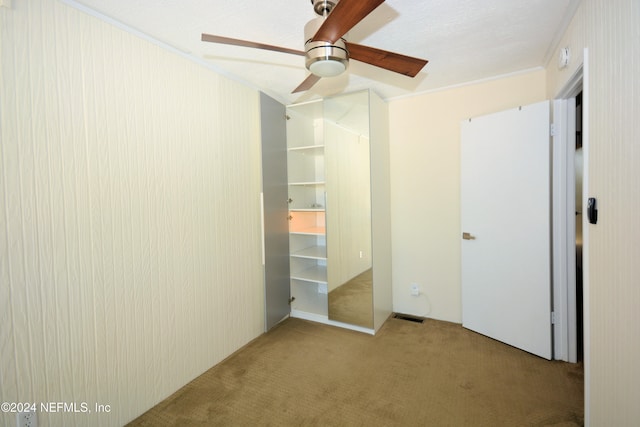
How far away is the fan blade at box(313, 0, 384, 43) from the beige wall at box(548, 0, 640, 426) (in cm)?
99

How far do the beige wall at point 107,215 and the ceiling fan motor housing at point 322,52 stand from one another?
1.17 metres

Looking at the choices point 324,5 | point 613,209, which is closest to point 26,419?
point 324,5

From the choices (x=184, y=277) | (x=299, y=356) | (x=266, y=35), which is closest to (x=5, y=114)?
(x=184, y=277)

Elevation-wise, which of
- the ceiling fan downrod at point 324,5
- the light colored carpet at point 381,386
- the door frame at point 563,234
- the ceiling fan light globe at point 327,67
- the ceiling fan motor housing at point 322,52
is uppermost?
the ceiling fan downrod at point 324,5

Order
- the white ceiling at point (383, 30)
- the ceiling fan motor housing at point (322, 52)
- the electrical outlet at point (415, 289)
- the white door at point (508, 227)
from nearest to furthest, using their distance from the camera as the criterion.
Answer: the ceiling fan motor housing at point (322, 52) → the white ceiling at point (383, 30) → the white door at point (508, 227) → the electrical outlet at point (415, 289)

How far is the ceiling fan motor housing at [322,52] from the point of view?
1287mm

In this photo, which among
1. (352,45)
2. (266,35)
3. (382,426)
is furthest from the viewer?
(266,35)

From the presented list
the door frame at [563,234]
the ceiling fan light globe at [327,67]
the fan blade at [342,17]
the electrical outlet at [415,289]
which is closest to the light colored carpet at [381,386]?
the door frame at [563,234]

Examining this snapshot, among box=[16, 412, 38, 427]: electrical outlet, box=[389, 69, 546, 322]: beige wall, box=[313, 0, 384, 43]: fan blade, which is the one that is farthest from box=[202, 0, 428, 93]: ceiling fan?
box=[16, 412, 38, 427]: electrical outlet

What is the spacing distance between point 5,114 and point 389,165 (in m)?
2.86

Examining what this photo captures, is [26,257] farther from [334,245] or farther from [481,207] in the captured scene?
[481,207]

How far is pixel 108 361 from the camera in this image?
5.35 ft

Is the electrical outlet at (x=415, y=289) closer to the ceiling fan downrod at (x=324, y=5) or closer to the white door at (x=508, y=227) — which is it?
the white door at (x=508, y=227)

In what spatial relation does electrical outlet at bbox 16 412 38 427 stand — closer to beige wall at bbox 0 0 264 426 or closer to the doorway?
beige wall at bbox 0 0 264 426
